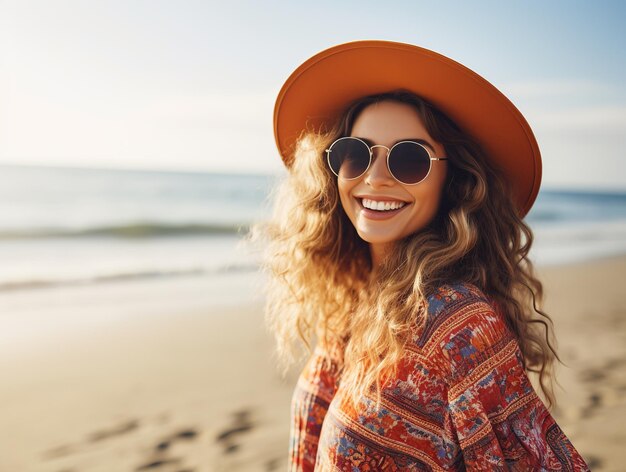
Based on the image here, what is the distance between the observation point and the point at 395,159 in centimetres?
189

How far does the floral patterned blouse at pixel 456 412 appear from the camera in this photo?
1.49m

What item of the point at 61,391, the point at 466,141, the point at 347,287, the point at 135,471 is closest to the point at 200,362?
the point at 61,391

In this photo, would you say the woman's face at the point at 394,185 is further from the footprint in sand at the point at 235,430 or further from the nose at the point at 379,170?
the footprint in sand at the point at 235,430

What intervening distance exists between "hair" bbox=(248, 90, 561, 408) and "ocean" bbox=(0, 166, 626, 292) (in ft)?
1.03

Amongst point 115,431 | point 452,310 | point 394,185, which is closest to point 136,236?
point 115,431

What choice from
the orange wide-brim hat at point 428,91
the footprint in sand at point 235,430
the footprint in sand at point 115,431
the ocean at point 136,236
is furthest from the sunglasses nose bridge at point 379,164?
the footprint in sand at point 115,431

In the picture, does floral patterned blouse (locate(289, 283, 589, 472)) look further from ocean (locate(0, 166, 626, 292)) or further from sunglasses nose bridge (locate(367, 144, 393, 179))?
ocean (locate(0, 166, 626, 292))

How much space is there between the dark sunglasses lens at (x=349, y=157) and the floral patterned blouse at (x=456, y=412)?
0.58 meters

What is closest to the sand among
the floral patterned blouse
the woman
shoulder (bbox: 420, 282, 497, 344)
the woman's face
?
the woman

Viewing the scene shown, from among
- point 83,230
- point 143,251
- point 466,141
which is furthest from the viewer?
point 83,230

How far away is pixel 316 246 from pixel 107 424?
93.9 inches

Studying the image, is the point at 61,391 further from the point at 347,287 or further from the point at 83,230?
the point at 83,230

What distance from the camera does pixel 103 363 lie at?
193 inches

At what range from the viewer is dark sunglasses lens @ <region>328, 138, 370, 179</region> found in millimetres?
1967
